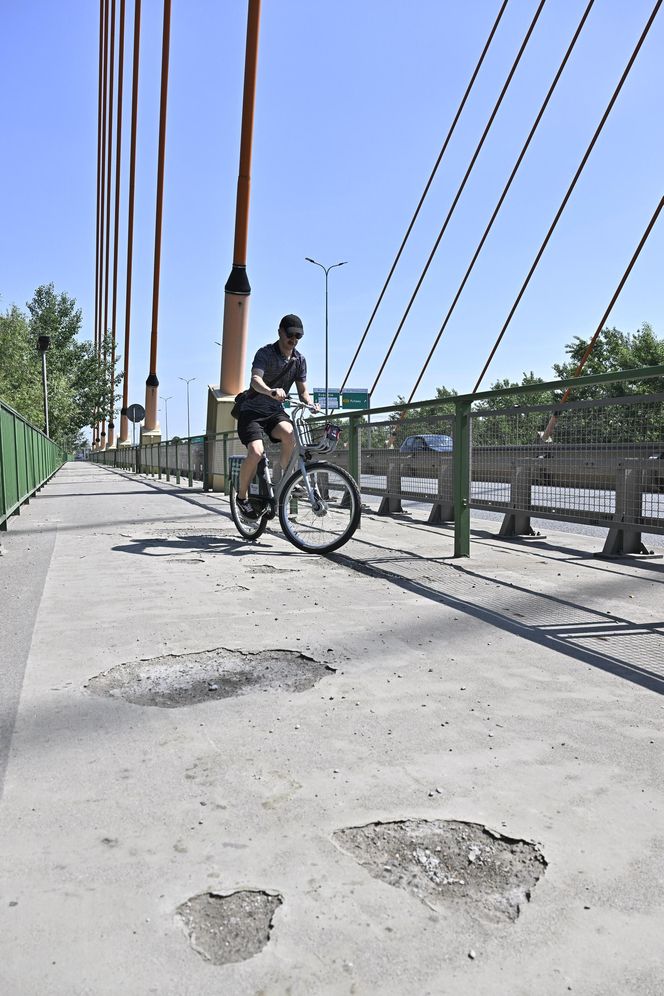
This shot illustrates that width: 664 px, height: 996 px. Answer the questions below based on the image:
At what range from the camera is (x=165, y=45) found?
29.6m

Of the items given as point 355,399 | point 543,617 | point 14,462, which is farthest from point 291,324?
point 355,399

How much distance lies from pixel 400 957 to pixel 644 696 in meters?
1.65

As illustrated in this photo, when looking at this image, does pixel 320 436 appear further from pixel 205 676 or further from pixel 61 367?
pixel 61 367

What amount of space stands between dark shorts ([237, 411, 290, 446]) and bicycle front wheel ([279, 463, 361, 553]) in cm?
45

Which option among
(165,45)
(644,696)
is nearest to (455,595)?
(644,696)

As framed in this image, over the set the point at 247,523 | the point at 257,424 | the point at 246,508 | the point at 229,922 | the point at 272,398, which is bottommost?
the point at 229,922

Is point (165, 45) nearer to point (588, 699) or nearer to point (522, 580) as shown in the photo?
point (522, 580)

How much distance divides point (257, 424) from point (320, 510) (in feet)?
2.99

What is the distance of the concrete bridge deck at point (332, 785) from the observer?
1.38 metres

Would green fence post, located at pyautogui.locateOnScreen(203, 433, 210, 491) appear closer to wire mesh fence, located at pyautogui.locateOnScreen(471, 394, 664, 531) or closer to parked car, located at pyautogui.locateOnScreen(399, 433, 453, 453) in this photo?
parked car, located at pyautogui.locateOnScreen(399, 433, 453, 453)

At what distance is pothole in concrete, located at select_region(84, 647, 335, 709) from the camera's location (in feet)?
9.16

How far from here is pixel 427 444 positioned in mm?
7383

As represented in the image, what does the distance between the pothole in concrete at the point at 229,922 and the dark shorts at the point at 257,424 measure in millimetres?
4994

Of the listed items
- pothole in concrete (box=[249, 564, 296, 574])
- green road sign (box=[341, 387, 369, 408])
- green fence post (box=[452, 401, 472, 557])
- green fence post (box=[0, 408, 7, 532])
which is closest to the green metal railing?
green fence post (box=[0, 408, 7, 532])
